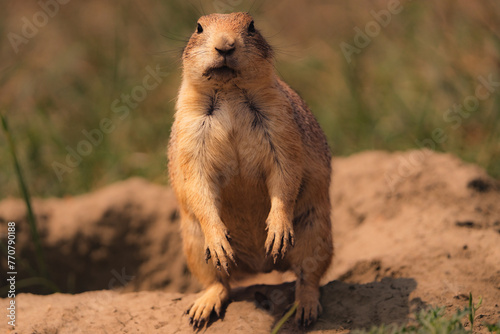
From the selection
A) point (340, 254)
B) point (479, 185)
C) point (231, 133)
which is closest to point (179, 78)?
point (340, 254)

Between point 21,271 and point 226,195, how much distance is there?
9.45 ft

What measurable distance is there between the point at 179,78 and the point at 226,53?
5.56m

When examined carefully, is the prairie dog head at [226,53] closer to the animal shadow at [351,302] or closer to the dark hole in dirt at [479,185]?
the animal shadow at [351,302]

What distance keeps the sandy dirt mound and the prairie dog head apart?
172cm

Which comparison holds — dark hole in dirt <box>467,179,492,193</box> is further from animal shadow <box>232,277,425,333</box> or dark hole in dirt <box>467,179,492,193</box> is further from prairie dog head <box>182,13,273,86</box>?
prairie dog head <box>182,13,273,86</box>

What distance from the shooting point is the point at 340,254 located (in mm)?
5738

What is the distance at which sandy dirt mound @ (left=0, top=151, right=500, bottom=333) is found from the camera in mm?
4207

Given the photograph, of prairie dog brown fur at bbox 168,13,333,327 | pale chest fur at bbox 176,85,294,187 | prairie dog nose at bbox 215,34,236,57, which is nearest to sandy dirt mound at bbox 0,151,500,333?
prairie dog brown fur at bbox 168,13,333,327

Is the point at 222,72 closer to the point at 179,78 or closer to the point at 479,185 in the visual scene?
the point at 479,185

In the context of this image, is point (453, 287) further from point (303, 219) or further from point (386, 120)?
point (386, 120)

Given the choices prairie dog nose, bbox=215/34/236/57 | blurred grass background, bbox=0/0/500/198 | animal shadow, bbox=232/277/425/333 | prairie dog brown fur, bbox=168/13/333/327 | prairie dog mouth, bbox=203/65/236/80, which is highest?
blurred grass background, bbox=0/0/500/198

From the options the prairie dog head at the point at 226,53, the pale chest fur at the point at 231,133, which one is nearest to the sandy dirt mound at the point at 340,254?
the pale chest fur at the point at 231,133

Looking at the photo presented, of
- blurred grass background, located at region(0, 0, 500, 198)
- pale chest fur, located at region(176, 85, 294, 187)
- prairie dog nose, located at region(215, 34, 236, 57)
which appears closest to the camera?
prairie dog nose, located at region(215, 34, 236, 57)

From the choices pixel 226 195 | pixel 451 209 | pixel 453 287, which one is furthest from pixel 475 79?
pixel 226 195
